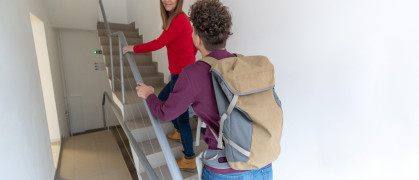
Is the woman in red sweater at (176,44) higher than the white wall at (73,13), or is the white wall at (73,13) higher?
the white wall at (73,13)

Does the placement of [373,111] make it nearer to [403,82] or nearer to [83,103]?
[403,82]

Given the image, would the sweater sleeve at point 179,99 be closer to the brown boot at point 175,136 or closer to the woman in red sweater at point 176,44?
the woman in red sweater at point 176,44

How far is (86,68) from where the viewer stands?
516 cm

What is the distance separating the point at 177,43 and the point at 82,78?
4724 mm

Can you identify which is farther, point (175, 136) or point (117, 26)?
point (117, 26)

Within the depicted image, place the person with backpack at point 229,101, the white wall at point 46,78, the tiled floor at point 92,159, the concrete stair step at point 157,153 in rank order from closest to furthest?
the person with backpack at point 229,101 → the concrete stair step at point 157,153 → the tiled floor at point 92,159 → the white wall at point 46,78

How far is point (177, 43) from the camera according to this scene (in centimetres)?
149

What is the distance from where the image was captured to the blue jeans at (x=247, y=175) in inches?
34.4

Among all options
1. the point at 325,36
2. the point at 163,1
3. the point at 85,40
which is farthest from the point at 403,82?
the point at 85,40

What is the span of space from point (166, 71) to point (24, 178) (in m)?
2.02

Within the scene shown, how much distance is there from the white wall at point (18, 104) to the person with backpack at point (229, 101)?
3.23 ft

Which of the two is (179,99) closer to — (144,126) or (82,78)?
(144,126)

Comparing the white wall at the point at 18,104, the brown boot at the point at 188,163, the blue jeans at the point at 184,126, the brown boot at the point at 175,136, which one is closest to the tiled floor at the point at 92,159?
the white wall at the point at 18,104

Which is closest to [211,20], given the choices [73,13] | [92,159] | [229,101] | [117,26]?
[229,101]
